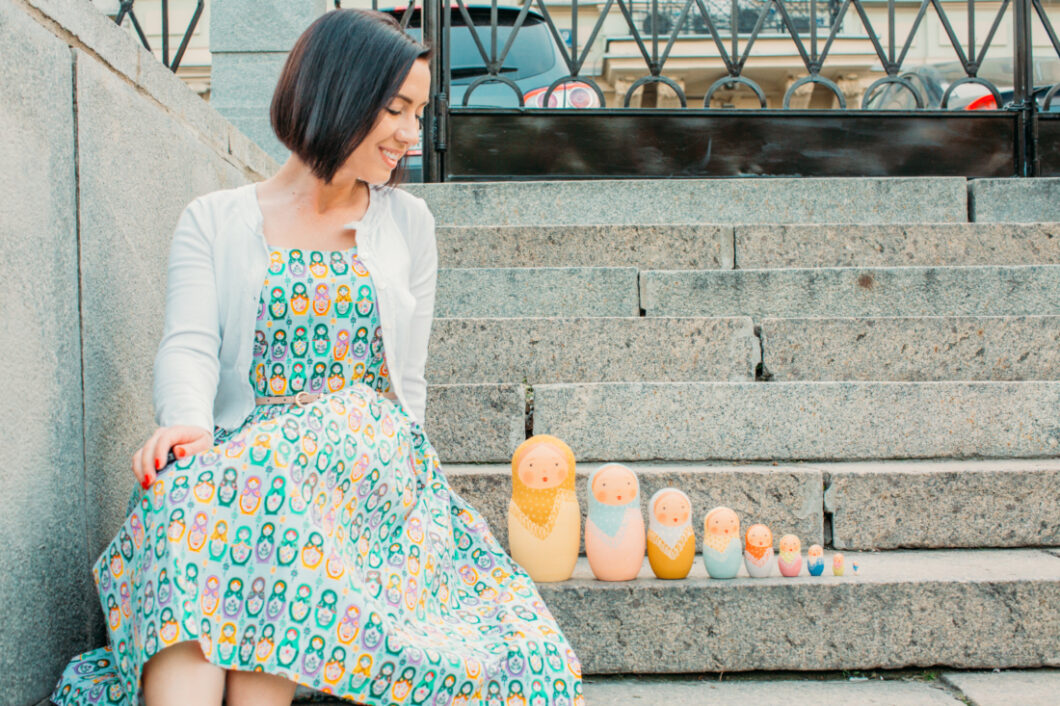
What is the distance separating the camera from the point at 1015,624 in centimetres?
211

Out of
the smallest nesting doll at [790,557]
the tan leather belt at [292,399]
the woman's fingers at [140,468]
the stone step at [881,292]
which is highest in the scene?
the stone step at [881,292]

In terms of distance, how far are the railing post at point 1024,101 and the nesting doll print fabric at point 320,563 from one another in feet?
13.6

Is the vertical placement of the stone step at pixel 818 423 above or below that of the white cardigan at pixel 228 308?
below

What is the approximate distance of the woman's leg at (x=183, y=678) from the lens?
1388mm

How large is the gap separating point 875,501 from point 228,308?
5.65 ft

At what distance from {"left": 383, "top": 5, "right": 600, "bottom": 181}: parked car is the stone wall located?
2.97 metres

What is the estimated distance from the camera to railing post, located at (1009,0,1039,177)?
475cm

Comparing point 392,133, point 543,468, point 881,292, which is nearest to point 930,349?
point 881,292

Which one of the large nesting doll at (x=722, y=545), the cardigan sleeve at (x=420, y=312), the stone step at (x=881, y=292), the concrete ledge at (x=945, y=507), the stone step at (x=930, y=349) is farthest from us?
the stone step at (x=881, y=292)

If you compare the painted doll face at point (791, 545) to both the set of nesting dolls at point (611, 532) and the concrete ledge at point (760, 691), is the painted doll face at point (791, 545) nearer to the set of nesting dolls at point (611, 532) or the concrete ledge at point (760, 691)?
the set of nesting dolls at point (611, 532)

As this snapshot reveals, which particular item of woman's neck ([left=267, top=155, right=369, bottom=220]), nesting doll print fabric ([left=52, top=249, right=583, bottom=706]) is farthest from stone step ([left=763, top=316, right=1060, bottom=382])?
woman's neck ([left=267, top=155, right=369, bottom=220])

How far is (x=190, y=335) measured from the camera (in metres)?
1.75

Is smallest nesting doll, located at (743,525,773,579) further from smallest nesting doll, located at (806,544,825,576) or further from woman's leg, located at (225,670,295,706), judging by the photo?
woman's leg, located at (225,670,295,706)

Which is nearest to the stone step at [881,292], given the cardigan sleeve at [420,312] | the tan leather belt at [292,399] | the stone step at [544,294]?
the stone step at [544,294]
